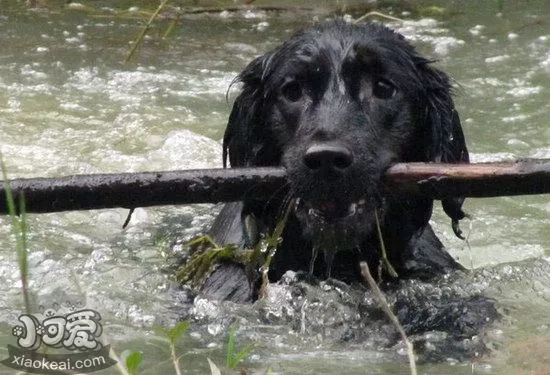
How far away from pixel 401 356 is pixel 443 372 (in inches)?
12.7

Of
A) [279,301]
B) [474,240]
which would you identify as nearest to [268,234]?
[279,301]

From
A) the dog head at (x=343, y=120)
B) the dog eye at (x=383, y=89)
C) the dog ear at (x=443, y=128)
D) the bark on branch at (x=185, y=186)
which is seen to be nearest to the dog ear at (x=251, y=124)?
the dog head at (x=343, y=120)

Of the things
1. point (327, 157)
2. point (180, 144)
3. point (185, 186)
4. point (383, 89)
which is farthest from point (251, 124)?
point (180, 144)

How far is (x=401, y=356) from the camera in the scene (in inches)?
156

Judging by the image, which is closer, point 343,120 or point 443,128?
point 343,120

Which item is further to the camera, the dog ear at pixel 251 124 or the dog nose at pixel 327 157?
the dog ear at pixel 251 124

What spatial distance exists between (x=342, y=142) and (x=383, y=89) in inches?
25.8

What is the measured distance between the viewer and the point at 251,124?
4.96 meters

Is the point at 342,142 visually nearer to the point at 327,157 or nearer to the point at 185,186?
the point at 327,157

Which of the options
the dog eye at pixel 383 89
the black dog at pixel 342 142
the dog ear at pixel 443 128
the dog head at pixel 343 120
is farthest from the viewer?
the dog ear at pixel 443 128

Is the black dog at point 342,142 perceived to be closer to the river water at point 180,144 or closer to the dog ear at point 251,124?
the dog ear at point 251,124

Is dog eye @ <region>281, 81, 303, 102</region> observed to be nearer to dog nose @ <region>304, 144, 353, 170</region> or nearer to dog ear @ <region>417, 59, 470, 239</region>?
dog ear @ <region>417, 59, 470, 239</region>

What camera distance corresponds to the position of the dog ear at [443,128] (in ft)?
15.8

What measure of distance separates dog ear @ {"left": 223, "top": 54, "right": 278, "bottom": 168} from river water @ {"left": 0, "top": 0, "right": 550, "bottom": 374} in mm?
729
